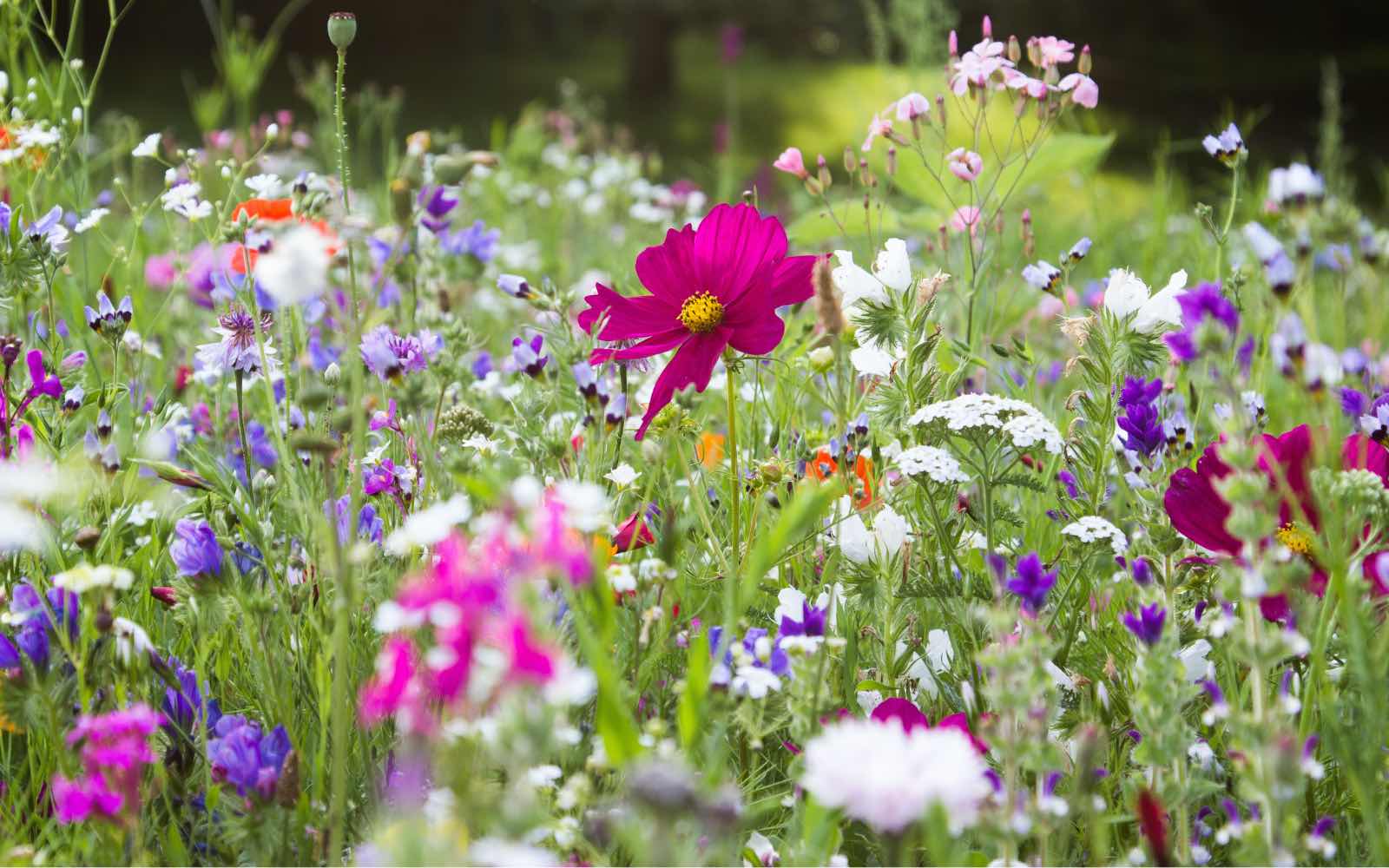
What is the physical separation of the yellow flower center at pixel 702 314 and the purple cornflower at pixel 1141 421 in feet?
1.41

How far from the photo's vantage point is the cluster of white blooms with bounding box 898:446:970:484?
3.63 feet

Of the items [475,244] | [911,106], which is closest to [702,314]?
[911,106]

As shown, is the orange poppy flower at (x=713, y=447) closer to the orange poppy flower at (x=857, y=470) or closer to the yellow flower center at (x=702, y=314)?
the orange poppy flower at (x=857, y=470)

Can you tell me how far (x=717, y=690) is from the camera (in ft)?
3.27

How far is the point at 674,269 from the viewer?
1.34 meters

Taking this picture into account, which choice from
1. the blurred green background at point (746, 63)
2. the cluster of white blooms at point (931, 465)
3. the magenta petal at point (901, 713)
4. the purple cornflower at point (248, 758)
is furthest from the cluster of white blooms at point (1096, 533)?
the blurred green background at point (746, 63)

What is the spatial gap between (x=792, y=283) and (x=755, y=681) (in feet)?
1.51

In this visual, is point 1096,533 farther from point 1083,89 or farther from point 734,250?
point 1083,89

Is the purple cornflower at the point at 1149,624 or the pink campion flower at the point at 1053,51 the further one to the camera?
the pink campion flower at the point at 1053,51

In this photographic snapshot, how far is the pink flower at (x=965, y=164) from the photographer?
152 centimetres

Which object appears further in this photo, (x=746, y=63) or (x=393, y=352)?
(x=746, y=63)

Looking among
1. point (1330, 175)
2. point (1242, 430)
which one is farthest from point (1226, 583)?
point (1330, 175)

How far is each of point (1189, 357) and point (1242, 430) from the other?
8 centimetres

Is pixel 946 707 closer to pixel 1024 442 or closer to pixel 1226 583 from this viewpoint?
pixel 1024 442
